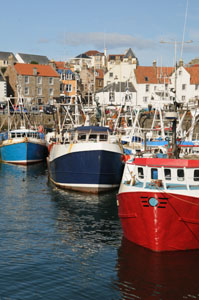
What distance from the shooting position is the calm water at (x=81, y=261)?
675 inches

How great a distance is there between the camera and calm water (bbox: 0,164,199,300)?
17.2 metres

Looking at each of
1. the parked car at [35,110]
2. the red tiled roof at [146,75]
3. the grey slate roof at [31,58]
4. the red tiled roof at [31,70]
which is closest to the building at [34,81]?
the red tiled roof at [31,70]

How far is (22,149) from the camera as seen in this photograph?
56.3 meters

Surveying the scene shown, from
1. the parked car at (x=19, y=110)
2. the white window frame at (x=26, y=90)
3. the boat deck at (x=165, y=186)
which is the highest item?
the white window frame at (x=26, y=90)

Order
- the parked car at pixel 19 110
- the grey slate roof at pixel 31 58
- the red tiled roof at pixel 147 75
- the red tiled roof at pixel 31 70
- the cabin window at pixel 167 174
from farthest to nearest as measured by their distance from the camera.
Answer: the grey slate roof at pixel 31 58
the red tiled roof at pixel 147 75
the red tiled roof at pixel 31 70
the parked car at pixel 19 110
the cabin window at pixel 167 174

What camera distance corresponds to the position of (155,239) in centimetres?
2052

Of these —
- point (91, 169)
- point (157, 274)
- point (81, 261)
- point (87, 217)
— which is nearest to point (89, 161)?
point (91, 169)

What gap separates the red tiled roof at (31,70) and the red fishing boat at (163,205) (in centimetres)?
8065

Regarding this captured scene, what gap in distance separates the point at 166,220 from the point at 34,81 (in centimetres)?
8322

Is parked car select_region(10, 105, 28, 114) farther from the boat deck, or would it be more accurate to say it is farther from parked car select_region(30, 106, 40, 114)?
the boat deck

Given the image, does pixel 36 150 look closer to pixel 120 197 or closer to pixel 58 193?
pixel 58 193

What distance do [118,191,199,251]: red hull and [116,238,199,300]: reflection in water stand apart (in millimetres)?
554

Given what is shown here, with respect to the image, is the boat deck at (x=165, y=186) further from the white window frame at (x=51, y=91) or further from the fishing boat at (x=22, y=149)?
the white window frame at (x=51, y=91)

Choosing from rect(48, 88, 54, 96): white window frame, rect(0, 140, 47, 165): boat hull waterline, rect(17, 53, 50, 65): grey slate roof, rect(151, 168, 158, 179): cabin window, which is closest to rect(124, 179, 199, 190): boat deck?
rect(151, 168, 158, 179): cabin window
